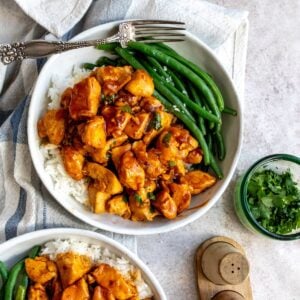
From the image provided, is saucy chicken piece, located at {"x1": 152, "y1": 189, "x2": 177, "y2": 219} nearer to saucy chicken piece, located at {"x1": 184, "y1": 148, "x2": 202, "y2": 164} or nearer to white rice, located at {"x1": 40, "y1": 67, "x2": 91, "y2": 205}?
saucy chicken piece, located at {"x1": 184, "y1": 148, "x2": 202, "y2": 164}

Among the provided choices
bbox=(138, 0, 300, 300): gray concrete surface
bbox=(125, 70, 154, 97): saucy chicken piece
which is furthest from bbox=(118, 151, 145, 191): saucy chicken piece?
bbox=(138, 0, 300, 300): gray concrete surface

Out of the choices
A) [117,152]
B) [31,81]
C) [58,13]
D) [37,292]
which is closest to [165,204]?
[117,152]

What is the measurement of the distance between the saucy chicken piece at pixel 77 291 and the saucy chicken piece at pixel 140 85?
2.66ft

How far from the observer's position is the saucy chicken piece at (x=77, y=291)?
234 cm

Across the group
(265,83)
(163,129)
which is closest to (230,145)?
(163,129)

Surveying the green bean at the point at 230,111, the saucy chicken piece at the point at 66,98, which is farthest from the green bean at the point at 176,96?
the saucy chicken piece at the point at 66,98

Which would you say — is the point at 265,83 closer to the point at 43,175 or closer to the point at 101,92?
the point at 101,92

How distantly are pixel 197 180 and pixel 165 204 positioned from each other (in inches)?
7.6

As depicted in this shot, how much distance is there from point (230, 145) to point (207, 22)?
1.85 feet

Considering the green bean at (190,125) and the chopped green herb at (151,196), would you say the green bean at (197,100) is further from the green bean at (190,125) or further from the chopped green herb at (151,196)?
the chopped green herb at (151,196)

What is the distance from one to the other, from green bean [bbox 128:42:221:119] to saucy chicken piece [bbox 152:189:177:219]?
1.36 ft

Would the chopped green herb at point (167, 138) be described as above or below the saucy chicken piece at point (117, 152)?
below

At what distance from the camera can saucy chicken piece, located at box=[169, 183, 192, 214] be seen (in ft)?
8.06

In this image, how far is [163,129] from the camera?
242 cm
